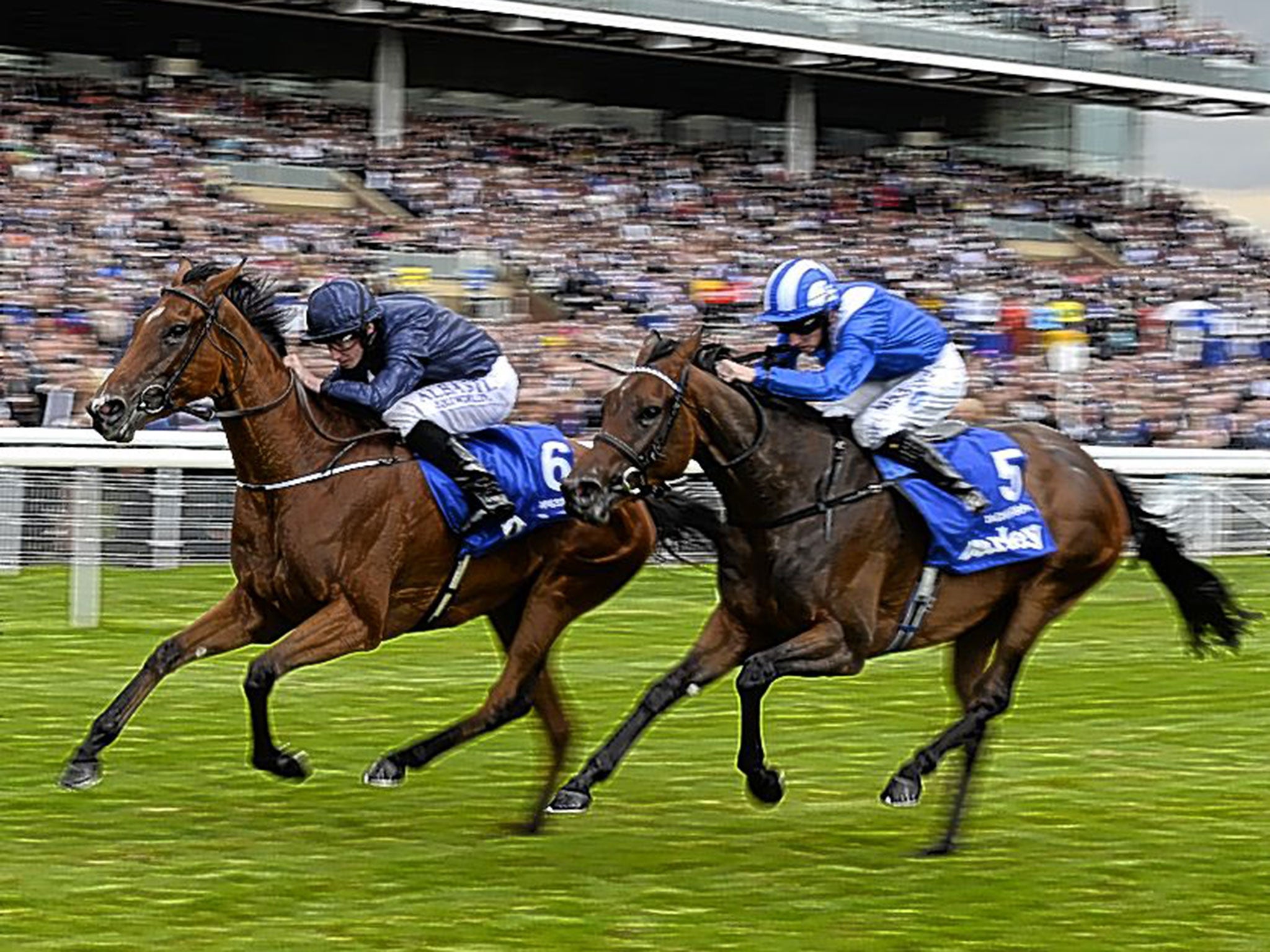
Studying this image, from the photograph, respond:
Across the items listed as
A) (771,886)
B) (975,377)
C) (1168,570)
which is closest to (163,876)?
(771,886)

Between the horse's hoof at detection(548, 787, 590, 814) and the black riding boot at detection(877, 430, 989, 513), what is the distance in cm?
122

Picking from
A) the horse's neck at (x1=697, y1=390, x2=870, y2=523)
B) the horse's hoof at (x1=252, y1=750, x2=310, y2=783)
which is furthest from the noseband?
the horse's hoof at (x1=252, y1=750, x2=310, y2=783)

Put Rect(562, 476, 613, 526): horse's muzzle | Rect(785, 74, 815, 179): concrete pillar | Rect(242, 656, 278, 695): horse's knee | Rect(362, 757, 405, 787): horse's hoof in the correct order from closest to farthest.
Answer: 1. Rect(562, 476, 613, 526): horse's muzzle
2. Rect(242, 656, 278, 695): horse's knee
3. Rect(362, 757, 405, 787): horse's hoof
4. Rect(785, 74, 815, 179): concrete pillar

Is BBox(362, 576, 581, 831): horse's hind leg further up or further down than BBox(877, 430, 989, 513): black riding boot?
further down

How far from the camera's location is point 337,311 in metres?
6.06

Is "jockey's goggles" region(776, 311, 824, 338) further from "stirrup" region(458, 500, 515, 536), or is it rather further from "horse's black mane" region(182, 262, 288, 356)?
"horse's black mane" region(182, 262, 288, 356)

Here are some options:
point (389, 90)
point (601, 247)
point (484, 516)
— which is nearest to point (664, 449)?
point (484, 516)

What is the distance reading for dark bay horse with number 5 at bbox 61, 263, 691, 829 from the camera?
577cm

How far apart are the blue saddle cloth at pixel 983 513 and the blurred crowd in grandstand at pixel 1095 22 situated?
16574 mm

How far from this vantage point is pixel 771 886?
209 inches

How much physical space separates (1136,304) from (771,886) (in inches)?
616

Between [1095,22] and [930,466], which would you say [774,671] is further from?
[1095,22]

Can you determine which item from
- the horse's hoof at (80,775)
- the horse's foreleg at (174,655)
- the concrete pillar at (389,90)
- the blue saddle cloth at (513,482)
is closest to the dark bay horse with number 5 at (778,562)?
the blue saddle cloth at (513,482)

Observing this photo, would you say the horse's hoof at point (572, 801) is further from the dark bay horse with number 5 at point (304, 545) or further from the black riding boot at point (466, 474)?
the black riding boot at point (466, 474)
